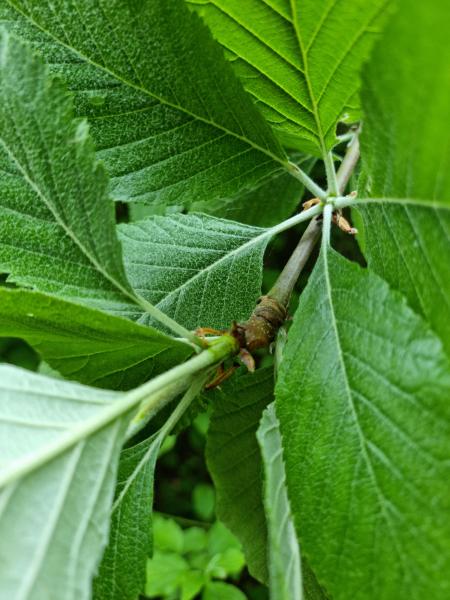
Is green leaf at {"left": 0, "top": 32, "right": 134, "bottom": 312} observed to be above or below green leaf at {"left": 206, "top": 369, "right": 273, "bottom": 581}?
above

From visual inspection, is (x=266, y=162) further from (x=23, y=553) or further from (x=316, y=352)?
(x=23, y=553)

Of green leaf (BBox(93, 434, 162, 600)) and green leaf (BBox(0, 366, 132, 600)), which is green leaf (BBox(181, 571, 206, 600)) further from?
green leaf (BBox(0, 366, 132, 600))

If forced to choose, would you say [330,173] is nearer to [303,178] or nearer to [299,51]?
[303,178]

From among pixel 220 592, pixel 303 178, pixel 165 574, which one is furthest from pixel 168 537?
pixel 303 178

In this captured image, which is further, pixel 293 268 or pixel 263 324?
pixel 293 268

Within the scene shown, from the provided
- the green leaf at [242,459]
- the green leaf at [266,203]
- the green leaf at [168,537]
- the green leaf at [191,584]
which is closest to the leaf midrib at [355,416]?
the green leaf at [242,459]

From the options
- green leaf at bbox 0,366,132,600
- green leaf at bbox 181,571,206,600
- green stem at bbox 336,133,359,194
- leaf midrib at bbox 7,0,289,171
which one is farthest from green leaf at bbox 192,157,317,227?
green leaf at bbox 181,571,206,600

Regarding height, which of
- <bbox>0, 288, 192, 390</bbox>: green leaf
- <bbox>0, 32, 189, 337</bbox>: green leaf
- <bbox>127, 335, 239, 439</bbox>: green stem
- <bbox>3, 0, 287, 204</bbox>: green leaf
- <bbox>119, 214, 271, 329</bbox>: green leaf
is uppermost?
<bbox>3, 0, 287, 204</bbox>: green leaf

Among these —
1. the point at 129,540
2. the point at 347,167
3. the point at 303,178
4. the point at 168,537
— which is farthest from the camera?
the point at 168,537
